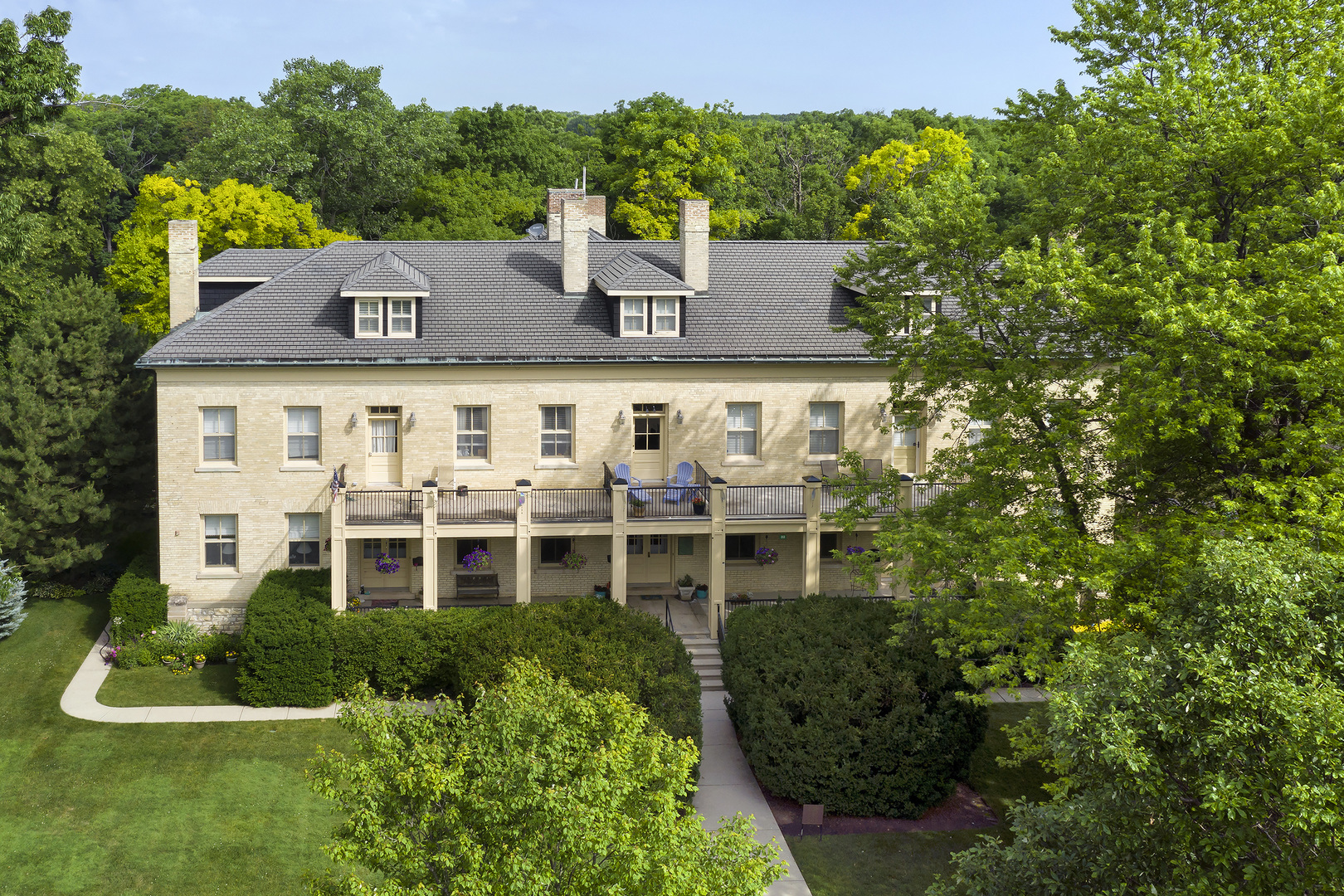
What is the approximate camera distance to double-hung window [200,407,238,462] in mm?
31641

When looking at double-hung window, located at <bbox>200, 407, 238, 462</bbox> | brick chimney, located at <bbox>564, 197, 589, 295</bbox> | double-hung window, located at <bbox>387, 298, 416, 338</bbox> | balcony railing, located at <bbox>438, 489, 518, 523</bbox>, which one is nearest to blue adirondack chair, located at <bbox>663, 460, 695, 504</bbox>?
balcony railing, located at <bbox>438, 489, 518, 523</bbox>

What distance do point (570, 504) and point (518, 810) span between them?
19.9 m

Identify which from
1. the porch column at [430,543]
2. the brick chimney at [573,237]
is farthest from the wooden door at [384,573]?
the brick chimney at [573,237]

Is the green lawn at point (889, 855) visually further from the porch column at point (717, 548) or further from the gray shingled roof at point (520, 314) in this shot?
the gray shingled roof at point (520, 314)

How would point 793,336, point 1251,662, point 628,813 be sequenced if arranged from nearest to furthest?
1. point 1251,662
2. point 628,813
3. point 793,336

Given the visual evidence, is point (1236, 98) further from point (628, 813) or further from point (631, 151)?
point (631, 151)

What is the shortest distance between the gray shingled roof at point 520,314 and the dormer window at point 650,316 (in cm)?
38

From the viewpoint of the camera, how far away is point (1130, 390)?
19656mm

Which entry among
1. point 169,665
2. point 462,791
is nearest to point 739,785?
point 462,791

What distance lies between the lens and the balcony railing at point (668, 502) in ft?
103

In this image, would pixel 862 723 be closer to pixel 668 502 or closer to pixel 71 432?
pixel 668 502

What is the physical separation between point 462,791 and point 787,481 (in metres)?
22.6

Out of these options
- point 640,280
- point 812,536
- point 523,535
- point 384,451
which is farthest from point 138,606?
point 812,536

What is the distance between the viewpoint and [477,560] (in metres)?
32.2
